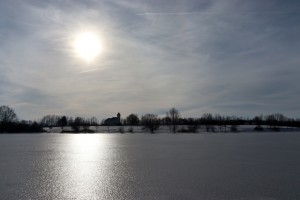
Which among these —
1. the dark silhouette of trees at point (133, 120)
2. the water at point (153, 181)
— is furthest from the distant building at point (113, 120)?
the water at point (153, 181)

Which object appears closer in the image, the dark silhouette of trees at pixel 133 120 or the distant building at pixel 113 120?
the dark silhouette of trees at pixel 133 120

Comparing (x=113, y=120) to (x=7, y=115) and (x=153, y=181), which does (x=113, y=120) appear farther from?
(x=153, y=181)

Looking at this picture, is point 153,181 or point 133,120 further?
point 133,120

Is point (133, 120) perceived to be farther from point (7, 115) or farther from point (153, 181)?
point (153, 181)

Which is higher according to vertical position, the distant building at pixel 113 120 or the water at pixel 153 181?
the distant building at pixel 113 120

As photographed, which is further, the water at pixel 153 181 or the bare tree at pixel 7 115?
the bare tree at pixel 7 115

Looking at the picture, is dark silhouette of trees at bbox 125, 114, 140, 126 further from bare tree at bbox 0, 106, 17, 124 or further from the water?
the water

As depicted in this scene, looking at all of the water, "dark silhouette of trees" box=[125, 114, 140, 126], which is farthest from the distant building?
the water

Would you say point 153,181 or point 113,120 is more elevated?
point 113,120

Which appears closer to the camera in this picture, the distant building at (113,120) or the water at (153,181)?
the water at (153,181)

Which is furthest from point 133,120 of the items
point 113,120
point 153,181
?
point 153,181

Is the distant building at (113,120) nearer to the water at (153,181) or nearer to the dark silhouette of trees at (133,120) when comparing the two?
the dark silhouette of trees at (133,120)

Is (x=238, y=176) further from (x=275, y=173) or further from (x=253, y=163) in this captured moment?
(x=253, y=163)

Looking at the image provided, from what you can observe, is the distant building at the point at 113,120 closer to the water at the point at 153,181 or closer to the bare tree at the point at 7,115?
the bare tree at the point at 7,115
